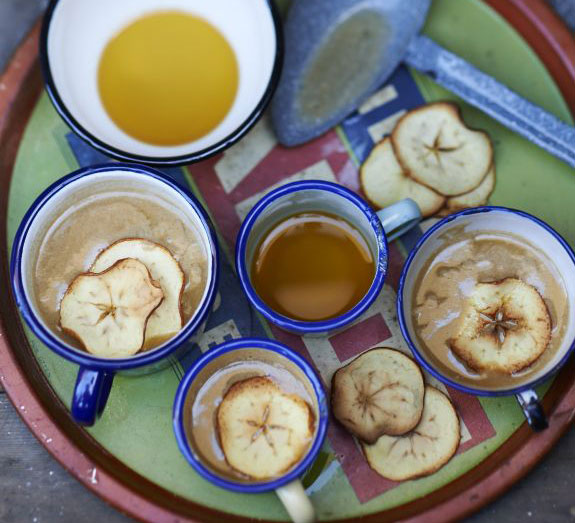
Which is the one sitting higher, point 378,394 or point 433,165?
point 433,165

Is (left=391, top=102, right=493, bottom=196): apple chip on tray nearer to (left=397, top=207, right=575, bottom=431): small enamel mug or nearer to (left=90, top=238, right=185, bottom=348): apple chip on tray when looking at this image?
(left=397, top=207, right=575, bottom=431): small enamel mug

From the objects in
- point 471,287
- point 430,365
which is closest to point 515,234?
point 471,287

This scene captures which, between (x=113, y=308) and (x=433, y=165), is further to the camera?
(x=433, y=165)

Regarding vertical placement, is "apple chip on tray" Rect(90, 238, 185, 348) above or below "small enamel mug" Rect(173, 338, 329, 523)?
above

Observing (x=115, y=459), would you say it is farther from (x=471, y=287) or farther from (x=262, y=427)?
(x=471, y=287)

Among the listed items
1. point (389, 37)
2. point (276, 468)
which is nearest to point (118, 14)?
point (389, 37)

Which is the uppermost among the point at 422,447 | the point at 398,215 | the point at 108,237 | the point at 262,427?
the point at 108,237

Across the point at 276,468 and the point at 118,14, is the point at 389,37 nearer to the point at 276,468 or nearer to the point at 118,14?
the point at 118,14

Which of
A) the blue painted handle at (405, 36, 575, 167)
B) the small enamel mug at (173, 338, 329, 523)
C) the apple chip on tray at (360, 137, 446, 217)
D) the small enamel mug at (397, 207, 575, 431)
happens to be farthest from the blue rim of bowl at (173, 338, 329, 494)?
the blue painted handle at (405, 36, 575, 167)
